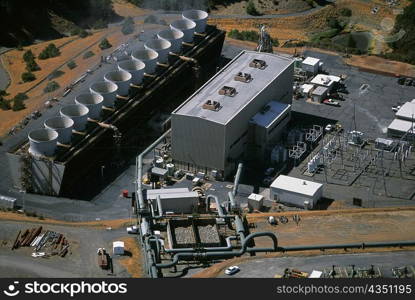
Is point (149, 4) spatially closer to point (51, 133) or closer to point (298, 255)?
point (51, 133)

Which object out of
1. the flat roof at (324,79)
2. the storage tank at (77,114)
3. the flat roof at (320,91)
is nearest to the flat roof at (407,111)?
the flat roof at (320,91)

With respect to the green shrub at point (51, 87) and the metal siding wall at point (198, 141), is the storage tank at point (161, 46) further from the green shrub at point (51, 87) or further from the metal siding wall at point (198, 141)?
the metal siding wall at point (198, 141)

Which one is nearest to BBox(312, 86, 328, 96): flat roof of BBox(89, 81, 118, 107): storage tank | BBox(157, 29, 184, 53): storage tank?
BBox(157, 29, 184, 53): storage tank

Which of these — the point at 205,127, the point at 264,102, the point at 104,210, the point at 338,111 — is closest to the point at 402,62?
the point at 338,111

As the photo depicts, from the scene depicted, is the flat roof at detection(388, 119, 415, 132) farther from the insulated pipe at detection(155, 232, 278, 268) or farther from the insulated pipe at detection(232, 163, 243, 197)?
the insulated pipe at detection(155, 232, 278, 268)

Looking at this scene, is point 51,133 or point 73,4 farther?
point 73,4

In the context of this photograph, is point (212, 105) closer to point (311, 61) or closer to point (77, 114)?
point (77, 114)
